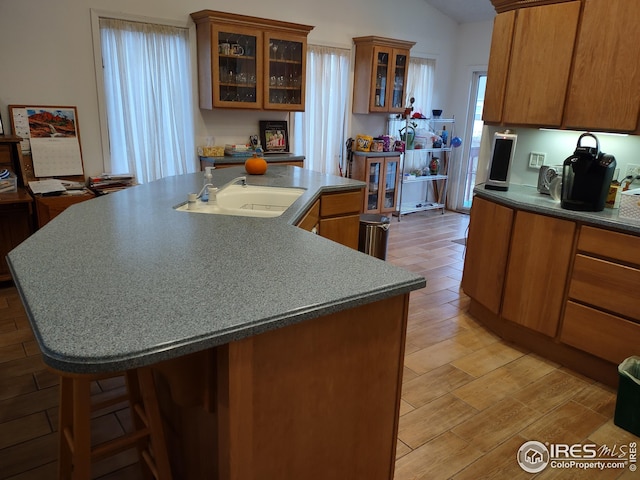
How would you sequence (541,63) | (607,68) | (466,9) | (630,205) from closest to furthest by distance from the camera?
(630,205) → (607,68) → (541,63) → (466,9)

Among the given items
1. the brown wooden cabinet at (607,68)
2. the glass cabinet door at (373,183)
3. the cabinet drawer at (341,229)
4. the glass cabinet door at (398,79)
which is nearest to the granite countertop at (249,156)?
the glass cabinet door at (373,183)

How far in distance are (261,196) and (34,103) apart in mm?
2382

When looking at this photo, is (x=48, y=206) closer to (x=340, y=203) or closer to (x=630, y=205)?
(x=340, y=203)

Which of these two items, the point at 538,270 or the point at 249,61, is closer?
the point at 538,270

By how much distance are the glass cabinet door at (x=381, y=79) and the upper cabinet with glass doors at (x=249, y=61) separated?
1104 mm

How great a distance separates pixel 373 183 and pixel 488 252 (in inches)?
118

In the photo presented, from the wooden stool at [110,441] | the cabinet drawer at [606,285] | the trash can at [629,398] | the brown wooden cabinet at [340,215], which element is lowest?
the trash can at [629,398]

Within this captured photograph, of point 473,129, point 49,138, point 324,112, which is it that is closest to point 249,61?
point 324,112

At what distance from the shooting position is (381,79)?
5.66 metres

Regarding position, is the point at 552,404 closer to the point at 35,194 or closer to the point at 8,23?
the point at 35,194

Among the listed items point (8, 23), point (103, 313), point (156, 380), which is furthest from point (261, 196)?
point (8, 23)

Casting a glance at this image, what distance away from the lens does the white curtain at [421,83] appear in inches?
244

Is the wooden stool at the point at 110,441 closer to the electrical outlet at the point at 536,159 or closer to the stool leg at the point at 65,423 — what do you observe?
the stool leg at the point at 65,423

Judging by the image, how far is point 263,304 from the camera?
3.75 ft
